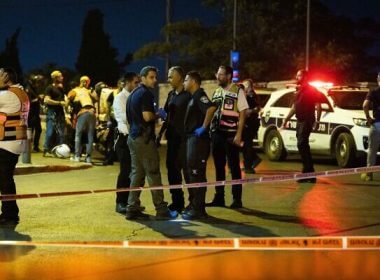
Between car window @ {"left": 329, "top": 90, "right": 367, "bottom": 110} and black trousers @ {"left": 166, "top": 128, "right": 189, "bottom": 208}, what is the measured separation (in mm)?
6221

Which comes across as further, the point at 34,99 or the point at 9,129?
the point at 34,99

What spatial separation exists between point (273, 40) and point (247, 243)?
106 feet

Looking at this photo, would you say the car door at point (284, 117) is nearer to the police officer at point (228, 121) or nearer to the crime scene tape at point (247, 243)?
the police officer at point (228, 121)

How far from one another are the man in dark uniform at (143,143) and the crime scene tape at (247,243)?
1218 millimetres

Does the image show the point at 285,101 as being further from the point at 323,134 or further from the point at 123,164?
the point at 123,164

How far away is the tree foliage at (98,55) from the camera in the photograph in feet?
178

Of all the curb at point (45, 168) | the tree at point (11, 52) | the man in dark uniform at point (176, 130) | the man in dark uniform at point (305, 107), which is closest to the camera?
the man in dark uniform at point (176, 130)

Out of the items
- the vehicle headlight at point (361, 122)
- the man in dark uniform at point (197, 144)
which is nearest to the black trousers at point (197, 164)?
the man in dark uniform at point (197, 144)

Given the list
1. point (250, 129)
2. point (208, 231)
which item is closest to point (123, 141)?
point (208, 231)

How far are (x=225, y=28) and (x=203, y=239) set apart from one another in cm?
3308

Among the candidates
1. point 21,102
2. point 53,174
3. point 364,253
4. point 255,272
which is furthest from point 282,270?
point 53,174

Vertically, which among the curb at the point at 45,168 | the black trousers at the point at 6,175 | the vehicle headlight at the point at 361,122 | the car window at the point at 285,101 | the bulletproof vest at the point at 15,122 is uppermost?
the car window at the point at 285,101

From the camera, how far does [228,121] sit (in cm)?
892

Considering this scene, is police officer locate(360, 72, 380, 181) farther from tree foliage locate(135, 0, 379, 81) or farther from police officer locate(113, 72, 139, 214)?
tree foliage locate(135, 0, 379, 81)
